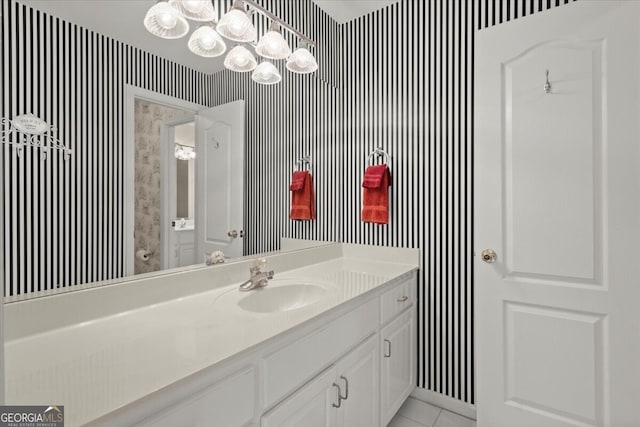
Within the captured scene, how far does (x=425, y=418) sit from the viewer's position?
1.84 meters

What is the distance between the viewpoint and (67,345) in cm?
89

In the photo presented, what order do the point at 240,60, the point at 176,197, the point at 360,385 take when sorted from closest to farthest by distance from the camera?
the point at 176,197
the point at 360,385
the point at 240,60

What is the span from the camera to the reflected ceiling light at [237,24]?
141 cm

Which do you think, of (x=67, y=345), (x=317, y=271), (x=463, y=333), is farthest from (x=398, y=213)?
(x=67, y=345)

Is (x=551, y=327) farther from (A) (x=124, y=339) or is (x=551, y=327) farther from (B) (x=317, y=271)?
(A) (x=124, y=339)

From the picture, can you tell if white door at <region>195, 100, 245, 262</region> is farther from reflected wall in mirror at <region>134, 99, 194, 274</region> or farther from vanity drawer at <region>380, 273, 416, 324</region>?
vanity drawer at <region>380, 273, 416, 324</region>

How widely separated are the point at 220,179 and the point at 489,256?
4.63 ft

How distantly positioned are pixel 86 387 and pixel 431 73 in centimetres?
211

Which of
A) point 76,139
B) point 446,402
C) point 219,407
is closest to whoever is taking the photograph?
point 219,407

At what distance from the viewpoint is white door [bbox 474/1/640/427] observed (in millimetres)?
1417

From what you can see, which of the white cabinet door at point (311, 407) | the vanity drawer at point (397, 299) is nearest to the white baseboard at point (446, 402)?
the vanity drawer at point (397, 299)

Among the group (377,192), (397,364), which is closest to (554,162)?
(377,192)

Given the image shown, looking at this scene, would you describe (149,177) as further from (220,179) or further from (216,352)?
(216,352)

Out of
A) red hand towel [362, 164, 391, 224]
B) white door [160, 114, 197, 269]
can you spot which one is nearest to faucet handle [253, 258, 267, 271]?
white door [160, 114, 197, 269]
